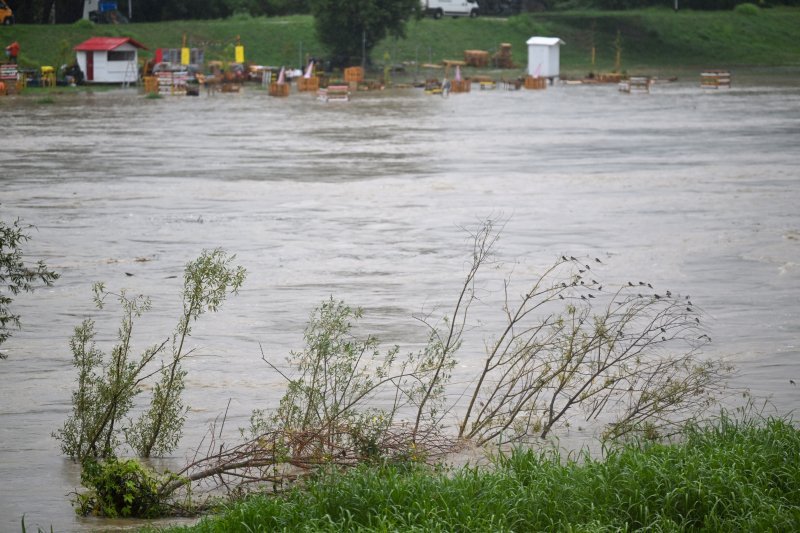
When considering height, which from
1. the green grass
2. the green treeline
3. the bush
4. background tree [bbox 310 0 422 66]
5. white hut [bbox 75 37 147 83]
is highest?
the green treeline

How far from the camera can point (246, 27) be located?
7781 centimetres

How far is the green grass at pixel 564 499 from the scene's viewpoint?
7.57m

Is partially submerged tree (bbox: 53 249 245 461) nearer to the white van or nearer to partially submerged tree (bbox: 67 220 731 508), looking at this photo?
partially submerged tree (bbox: 67 220 731 508)

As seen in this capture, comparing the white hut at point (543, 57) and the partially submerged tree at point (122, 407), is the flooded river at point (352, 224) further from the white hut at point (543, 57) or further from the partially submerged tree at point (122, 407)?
the white hut at point (543, 57)

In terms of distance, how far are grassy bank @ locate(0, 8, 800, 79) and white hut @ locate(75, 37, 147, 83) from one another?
3.83m

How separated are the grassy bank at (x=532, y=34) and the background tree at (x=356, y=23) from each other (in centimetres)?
220

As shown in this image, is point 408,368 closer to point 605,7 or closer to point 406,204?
point 406,204

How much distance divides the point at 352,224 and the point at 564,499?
1387cm

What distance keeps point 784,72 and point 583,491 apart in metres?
69.7

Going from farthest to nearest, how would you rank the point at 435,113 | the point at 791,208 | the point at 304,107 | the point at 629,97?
the point at 629,97
the point at 304,107
the point at 435,113
the point at 791,208

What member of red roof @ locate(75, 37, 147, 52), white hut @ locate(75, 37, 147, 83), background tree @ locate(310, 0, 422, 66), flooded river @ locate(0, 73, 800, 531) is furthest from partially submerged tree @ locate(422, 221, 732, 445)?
background tree @ locate(310, 0, 422, 66)

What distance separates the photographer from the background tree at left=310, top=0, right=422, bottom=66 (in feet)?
229

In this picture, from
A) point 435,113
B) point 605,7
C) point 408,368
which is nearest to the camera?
point 408,368

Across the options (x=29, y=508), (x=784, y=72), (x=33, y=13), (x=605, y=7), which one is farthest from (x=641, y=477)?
(x=605, y=7)
